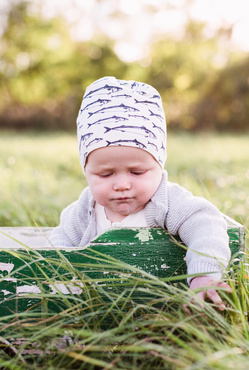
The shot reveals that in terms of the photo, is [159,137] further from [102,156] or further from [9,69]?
[9,69]

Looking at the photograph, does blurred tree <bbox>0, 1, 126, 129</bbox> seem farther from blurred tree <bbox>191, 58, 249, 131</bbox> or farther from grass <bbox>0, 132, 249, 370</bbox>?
grass <bbox>0, 132, 249, 370</bbox>

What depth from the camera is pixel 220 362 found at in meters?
0.97

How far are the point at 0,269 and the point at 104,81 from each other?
37.7 inches

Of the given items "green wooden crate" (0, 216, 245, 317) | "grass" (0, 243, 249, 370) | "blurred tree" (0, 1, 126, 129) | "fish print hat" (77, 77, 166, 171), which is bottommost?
"grass" (0, 243, 249, 370)

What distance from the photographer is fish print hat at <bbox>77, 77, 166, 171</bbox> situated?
1900mm

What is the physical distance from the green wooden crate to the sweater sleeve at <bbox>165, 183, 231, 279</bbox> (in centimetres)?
6

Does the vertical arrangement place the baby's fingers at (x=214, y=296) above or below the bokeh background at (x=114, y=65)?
below

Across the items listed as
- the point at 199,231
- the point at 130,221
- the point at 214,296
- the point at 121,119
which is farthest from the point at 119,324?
the point at 121,119

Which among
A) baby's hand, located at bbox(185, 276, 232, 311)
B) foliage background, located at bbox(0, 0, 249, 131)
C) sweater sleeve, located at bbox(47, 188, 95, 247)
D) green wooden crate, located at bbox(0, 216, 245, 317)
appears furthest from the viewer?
foliage background, located at bbox(0, 0, 249, 131)

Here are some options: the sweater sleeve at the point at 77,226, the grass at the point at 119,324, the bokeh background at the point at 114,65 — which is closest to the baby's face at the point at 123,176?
the sweater sleeve at the point at 77,226

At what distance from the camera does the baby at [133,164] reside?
1807 millimetres

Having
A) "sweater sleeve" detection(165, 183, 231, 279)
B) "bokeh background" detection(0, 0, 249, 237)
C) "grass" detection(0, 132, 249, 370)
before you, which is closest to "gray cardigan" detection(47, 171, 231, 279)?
"sweater sleeve" detection(165, 183, 231, 279)

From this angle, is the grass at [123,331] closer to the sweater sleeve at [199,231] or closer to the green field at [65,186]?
the sweater sleeve at [199,231]

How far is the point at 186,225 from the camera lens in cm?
178
